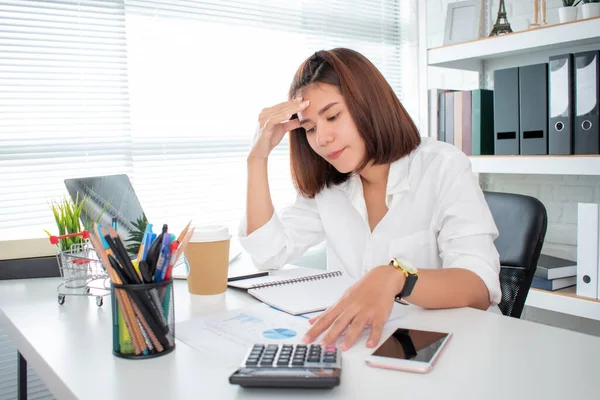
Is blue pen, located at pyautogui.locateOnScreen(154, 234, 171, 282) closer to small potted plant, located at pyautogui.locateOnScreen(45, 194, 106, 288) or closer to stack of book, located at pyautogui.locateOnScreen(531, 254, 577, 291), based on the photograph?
small potted plant, located at pyautogui.locateOnScreen(45, 194, 106, 288)

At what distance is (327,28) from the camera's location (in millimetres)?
2727

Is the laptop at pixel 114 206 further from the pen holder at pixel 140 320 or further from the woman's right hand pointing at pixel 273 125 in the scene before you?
the pen holder at pixel 140 320

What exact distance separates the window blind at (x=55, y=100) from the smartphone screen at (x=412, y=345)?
1.42 metres

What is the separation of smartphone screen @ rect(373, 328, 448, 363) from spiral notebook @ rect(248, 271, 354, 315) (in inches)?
7.8

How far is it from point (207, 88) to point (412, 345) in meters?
1.78

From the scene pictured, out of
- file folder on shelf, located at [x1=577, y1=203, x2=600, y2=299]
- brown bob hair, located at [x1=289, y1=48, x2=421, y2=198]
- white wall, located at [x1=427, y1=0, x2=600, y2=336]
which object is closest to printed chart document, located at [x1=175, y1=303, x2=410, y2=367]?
brown bob hair, located at [x1=289, y1=48, x2=421, y2=198]

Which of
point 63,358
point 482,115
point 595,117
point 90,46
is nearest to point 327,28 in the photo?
point 482,115

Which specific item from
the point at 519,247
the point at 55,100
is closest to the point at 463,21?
the point at 519,247

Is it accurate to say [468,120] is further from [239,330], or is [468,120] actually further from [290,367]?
[290,367]

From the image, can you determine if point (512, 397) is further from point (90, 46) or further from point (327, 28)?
point (327, 28)

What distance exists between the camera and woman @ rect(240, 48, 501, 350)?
1247 mm

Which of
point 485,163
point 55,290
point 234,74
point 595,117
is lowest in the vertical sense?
point 55,290

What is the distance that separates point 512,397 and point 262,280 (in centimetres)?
68

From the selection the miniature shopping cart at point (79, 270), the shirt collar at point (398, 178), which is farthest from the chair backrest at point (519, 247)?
the miniature shopping cart at point (79, 270)
